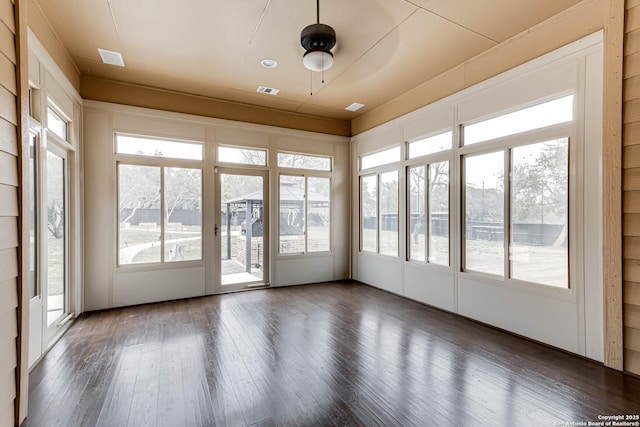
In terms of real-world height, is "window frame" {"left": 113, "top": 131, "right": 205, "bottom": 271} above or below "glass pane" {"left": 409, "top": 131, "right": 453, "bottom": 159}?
below

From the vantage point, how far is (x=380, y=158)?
562 centimetres

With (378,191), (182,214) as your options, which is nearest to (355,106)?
(378,191)

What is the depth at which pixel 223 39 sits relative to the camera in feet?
11.0

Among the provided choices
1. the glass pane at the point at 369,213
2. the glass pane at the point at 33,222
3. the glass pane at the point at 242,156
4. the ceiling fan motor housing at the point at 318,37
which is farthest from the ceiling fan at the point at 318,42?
the glass pane at the point at 369,213

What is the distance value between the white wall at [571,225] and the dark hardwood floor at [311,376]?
0.77ft

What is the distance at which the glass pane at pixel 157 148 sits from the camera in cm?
455

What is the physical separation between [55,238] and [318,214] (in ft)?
13.2

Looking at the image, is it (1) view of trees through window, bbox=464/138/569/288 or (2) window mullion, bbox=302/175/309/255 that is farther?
(2) window mullion, bbox=302/175/309/255

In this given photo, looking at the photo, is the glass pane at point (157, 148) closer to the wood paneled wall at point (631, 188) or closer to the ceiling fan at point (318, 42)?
the ceiling fan at point (318, 42)

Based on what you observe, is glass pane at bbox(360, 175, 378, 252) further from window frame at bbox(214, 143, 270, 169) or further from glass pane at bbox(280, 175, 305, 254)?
window frame at bbox(214, 143, 270, 169)

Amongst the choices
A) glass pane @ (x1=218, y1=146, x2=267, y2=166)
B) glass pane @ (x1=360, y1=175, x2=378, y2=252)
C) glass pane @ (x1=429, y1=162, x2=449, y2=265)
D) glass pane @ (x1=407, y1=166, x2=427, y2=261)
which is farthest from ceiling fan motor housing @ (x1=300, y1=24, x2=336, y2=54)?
glass pane @ (x1=360, y1=175, x2=378, y2=252)

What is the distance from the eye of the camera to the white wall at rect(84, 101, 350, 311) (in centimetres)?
430

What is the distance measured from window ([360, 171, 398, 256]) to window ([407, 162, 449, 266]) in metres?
0.38

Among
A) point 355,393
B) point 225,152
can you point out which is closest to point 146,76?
point 225,152
